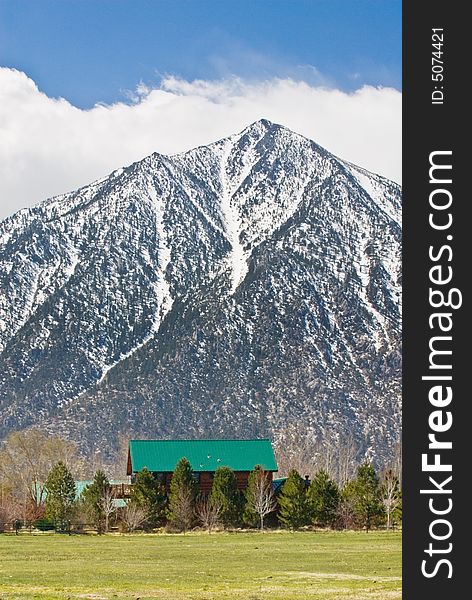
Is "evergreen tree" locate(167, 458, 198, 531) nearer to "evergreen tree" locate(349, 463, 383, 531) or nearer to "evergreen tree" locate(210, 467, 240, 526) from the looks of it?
"evergreen tree" locate(210, 467, 240, 526)

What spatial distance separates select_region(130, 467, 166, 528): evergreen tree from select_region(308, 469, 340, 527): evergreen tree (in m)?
12.3

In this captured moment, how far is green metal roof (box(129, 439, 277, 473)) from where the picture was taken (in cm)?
9331

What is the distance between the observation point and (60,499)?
266ft

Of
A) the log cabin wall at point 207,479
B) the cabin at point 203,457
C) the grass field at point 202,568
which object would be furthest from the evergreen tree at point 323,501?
the grass field at point 202,568

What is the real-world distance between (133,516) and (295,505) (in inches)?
521

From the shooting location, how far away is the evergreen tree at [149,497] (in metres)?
79.6

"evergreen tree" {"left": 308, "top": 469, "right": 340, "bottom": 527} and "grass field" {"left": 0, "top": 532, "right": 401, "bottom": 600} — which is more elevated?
"evergreen tree" {"left": 308, "top": 469, "right": 340, "bottom": 527}

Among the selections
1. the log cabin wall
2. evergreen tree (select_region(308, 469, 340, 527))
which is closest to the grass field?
evergreen tree (select_region(308, 469, 340, 527))

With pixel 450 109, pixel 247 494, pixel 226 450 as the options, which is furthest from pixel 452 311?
pixel 226 450

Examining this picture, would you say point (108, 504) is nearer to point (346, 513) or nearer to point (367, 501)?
point (346, 513)

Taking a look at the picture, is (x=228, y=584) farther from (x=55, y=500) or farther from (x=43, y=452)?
(x=43, y=452)

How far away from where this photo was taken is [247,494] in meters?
82.6

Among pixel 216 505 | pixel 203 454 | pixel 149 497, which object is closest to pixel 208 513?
pixel 216 505

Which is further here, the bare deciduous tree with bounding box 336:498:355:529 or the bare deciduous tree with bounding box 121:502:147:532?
the bare deciduous tree with bounding box 336:498:355:529
